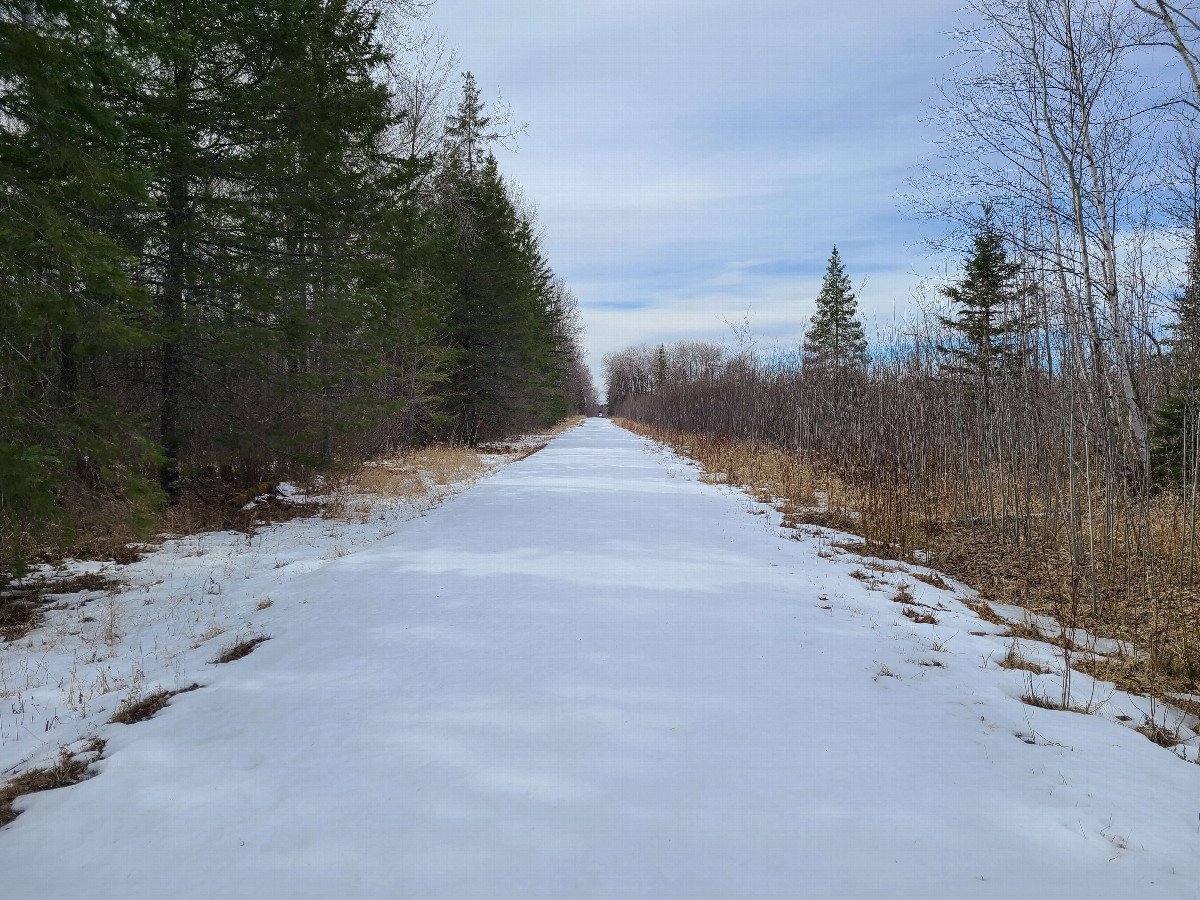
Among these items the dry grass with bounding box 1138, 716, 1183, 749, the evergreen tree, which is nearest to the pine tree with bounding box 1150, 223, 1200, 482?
the dry grass with bounding box 1138, 716, 1183, 749

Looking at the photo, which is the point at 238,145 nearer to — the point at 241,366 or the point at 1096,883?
the point at 241,366

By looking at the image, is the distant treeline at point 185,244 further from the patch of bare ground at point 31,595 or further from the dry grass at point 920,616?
the dry grass at point 920,616

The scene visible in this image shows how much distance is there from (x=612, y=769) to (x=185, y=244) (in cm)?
802

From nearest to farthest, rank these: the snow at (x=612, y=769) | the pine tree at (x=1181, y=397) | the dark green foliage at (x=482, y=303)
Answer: the snow at (x=612, y=769)
the pine tree at (x=1181, y=397)
the dark green foliage at (x=482, y=303)

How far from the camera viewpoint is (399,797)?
7.32 ft

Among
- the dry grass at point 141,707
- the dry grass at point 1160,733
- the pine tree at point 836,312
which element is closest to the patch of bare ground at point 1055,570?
the dry grass at point 1160,733

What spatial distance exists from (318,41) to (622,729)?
9244 millimetres

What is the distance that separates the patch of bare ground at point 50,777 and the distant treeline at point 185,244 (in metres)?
1.93

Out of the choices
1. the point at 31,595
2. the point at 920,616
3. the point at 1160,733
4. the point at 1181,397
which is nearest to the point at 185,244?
the point at 31,595

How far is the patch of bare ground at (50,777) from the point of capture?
2334 mm

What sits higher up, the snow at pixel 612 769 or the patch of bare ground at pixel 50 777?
the snow at pixel 612 769

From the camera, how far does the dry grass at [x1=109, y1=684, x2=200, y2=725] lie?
3.00m

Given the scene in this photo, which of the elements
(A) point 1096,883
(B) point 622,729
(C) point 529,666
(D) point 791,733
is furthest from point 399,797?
(A) point 1096,883

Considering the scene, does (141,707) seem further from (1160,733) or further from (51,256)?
(1160,733)
